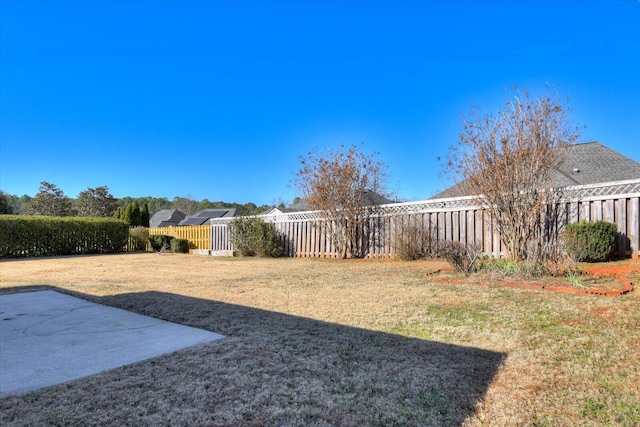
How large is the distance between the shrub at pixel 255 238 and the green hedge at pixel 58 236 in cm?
890

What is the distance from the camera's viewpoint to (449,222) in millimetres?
10820

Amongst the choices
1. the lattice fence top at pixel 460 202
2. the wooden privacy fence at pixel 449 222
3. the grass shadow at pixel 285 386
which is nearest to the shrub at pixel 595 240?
the wooden privacy fence at pixel 449 222

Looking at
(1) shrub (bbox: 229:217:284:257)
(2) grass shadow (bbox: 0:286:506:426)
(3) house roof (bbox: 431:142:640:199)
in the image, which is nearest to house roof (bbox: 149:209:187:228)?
(1) shrub (bbox: 229:217:284:257)

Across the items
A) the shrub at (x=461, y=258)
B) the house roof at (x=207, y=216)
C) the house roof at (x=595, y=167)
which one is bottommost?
the shrub at (x=461, y=258)

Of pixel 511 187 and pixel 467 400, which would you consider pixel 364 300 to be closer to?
pixel 467 400

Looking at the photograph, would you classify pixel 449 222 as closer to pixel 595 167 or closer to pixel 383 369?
pixel 595 167

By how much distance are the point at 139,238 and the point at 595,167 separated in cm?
2301

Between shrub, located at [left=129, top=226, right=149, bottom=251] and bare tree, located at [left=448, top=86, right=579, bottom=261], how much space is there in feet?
61.7

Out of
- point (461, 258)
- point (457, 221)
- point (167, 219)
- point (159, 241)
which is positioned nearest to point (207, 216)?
point (167, 219)

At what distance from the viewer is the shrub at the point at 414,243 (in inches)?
426

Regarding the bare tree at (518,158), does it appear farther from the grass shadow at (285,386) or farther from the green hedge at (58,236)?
the green hedge at (58,236)

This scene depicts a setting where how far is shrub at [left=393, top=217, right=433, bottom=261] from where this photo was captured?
10.8 metres

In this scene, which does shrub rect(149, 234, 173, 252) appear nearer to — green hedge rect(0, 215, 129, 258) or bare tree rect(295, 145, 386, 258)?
green hedge rect(0, 215, 129, 258)

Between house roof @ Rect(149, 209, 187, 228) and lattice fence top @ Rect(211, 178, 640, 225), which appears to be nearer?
lattice fence top @ Rect(211, 178, 640, 225)
